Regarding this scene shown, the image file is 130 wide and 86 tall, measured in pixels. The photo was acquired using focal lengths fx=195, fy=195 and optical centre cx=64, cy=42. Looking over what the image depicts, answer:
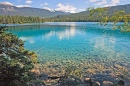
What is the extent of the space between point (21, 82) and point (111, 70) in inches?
672

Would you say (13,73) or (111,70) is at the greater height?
(13,73)

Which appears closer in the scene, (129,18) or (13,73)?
(13,73)

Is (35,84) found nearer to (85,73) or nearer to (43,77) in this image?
(43,77)

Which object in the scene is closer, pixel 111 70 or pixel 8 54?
pixel 8 54

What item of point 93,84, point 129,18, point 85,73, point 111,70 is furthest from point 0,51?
point 111,70

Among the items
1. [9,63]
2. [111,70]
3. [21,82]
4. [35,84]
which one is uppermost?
[9,63]

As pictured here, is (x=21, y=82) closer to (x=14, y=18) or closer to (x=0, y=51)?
(x=0, y=51)

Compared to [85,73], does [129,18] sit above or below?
above

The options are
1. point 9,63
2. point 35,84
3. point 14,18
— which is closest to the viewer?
point 9,63

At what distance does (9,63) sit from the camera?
9.98m

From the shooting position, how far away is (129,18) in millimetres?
15750

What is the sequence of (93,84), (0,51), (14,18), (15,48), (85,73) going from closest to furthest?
(0,51) → (15,48) → (93,84) → (85,73) → (14,18)

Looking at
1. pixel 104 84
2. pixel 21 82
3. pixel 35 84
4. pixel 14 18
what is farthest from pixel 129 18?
pixel 14 18

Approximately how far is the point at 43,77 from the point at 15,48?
994 centimetres
